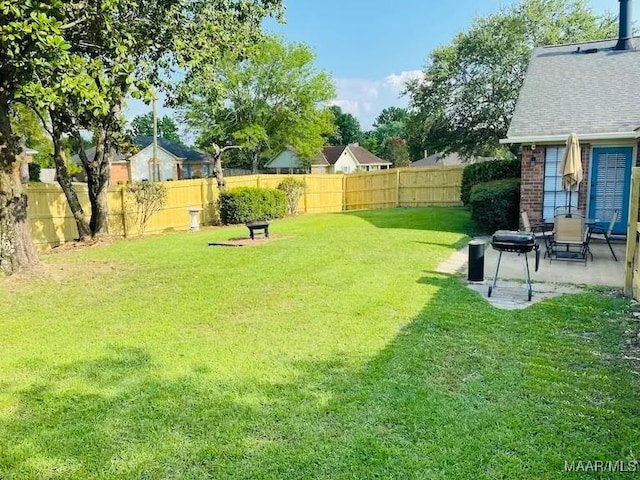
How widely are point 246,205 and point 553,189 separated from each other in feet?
32.2

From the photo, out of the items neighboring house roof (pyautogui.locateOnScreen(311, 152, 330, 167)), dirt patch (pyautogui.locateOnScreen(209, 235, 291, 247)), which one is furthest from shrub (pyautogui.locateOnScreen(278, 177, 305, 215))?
neighboring house roof (pyautogui.locateOnScreen(311, 152, 330, 167))

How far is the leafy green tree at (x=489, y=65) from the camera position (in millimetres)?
20531

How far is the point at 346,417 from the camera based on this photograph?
3426mm

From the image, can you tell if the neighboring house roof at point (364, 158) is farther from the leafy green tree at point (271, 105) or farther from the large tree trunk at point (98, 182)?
the large tree trunk at point (98, 182)

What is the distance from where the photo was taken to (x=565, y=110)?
1186 cm

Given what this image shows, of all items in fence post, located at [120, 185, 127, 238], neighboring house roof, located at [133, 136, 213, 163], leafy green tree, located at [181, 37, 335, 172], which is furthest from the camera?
neighboring house roof, located at [133, 136, 213, 163]

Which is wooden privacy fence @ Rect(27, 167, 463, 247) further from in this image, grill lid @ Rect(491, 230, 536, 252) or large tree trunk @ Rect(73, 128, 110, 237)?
grill lid @ Rect(491, 230, 536, 252)

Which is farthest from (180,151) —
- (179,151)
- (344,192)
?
(344,192)

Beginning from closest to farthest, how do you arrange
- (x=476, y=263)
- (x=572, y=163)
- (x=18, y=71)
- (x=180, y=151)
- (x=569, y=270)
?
1. (x=18, y=71)
2. (x=476, y=263)
3. (x=569, y=270)
4. (x=572, y=163)
5. (x=180, y=151)

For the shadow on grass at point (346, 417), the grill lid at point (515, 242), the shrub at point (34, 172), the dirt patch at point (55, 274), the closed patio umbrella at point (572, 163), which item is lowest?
the shadow on grass at point (346, 417)

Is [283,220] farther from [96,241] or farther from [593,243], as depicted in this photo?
[593,243]

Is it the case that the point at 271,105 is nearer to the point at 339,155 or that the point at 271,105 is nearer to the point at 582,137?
the point at 339,155

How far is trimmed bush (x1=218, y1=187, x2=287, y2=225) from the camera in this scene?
16672mm

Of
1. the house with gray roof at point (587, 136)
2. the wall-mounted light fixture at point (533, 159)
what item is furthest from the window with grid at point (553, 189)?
the wall-mounted light fixture at point (533, 159)
